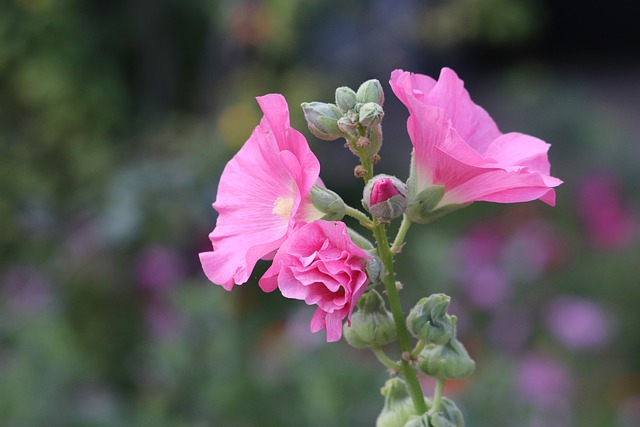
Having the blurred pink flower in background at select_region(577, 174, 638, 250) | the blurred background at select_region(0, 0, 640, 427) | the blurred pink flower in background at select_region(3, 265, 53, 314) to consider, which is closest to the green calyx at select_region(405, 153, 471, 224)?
the blurred background at select_region(0, 0, 640, 427)

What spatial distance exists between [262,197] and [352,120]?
0.13m

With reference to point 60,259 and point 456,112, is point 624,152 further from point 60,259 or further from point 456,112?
point 456,112

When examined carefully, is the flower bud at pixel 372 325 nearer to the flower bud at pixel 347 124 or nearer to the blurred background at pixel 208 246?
the flower bud at pixel 347 124

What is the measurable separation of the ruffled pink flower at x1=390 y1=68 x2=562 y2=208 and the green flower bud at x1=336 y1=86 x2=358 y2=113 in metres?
0.04

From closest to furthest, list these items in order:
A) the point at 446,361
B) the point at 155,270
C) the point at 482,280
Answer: the point at 446,361 → the point at 482,280 → the point at 155,270

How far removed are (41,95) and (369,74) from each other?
1.90m

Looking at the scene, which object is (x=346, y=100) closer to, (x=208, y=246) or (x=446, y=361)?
(x=446, y=361)

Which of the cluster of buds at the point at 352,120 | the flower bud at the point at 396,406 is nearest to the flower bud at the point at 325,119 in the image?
the cluster of buds at the point at 352,120

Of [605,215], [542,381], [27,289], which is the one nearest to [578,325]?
[542,381]

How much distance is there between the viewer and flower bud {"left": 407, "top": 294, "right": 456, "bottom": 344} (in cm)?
70

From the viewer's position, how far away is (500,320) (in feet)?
9.03

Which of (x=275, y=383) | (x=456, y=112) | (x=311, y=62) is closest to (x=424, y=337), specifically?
(x=456, y=112)

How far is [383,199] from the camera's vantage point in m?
0.66

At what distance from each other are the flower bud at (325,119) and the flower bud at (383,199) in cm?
6
